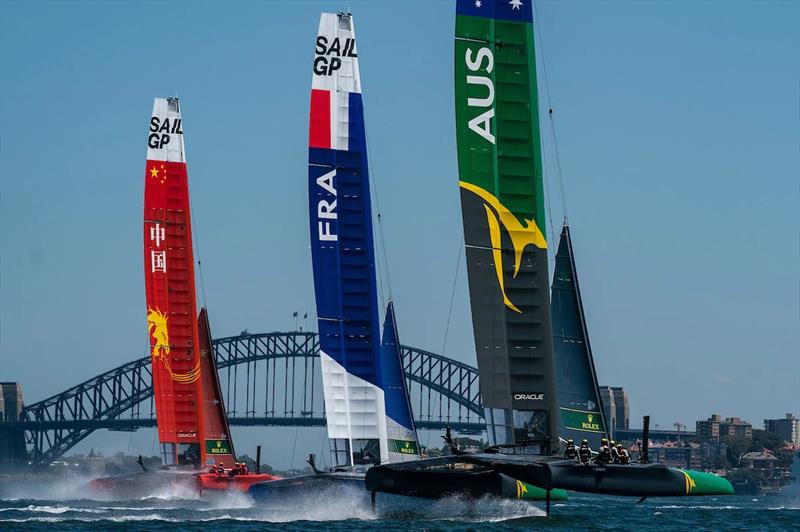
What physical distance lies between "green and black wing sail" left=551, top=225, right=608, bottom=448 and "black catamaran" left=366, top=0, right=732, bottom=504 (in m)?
3.08

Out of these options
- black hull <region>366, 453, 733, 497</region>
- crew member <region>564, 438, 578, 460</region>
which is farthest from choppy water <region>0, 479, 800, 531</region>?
crew member <region>564, 438, 578, 460</region>

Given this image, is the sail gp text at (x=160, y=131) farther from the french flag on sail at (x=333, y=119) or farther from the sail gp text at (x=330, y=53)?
the french flag on sail at (x=333, y=119)

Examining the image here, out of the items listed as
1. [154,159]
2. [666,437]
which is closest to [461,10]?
[154,159]

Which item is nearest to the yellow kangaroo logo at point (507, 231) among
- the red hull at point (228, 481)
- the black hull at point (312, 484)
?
the black hull at point (312, 484)

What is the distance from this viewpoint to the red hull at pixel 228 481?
34812mm

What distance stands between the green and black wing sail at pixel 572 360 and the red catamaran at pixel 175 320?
12463 millimetres

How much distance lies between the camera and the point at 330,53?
30.8m

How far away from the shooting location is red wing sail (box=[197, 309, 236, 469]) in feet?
128

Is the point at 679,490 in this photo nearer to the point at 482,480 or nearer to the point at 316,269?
the point at 482,480

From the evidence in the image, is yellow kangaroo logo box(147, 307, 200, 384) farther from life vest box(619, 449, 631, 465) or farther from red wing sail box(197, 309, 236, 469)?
life vest box(619, 449, 631, 465)

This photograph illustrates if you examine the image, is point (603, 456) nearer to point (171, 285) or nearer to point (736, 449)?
point (171, 285)

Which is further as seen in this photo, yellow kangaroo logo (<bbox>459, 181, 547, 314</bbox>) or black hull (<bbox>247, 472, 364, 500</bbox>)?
black hull (<bbox>247, 472, 364, 500</bbox>)

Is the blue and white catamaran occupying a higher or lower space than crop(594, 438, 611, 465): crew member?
higher

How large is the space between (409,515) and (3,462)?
86848mm
